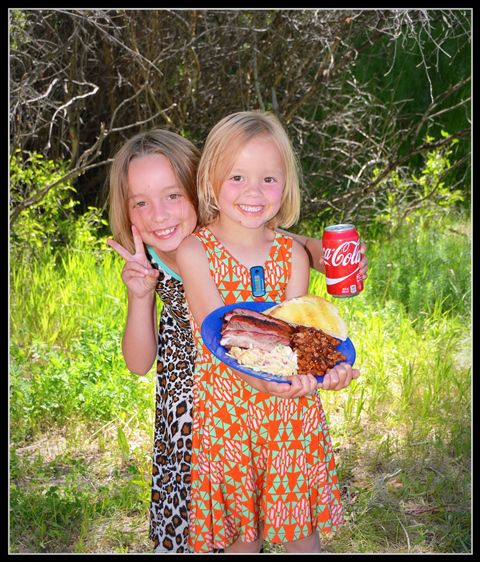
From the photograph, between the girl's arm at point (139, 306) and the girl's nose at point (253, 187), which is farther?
the girl's arm at point (139, 306)

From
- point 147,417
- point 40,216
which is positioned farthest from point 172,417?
point 40,216

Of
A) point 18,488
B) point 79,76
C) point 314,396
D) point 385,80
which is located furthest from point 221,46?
point 314,396

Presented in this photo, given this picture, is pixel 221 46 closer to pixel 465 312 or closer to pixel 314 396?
pixel 465 312

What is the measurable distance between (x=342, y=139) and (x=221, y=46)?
1033mm

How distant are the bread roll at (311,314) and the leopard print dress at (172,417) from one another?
1.15ft

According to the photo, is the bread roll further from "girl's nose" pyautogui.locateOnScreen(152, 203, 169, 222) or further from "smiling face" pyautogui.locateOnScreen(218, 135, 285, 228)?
"girl's nose" pyautogui.locateOnScreen(152, 203, 169, 222)

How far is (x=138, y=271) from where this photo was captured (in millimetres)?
2016

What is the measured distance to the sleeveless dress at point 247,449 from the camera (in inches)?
74.1

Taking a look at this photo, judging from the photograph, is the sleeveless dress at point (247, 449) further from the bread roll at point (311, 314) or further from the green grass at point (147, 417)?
the green grass at point (147, 417)

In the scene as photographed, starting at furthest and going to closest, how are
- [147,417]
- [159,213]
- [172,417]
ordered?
[147,417] < [172,417] < [159,213]

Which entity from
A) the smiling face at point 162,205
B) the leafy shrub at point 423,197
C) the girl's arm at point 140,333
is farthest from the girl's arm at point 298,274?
the leafy shrub at point 423,197

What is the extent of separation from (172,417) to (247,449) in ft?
0.95

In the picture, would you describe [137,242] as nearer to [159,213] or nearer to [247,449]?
[159,213]

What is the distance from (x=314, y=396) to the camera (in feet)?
6.30
